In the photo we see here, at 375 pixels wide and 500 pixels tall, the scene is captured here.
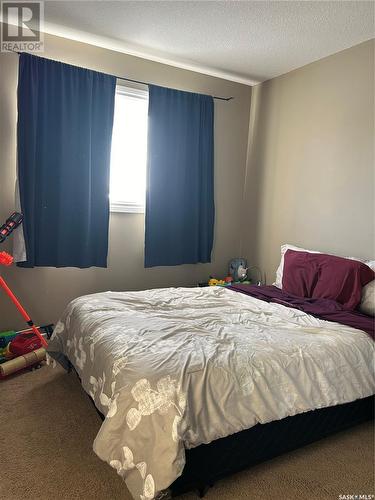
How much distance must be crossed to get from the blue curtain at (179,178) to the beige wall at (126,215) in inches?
5.9

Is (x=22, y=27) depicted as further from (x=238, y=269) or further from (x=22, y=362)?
(x=238, y=269)

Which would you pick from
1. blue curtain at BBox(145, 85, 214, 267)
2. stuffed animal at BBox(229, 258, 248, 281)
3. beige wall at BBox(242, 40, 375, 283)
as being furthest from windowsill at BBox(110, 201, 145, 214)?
beige wall at BBox(242, 40, 375, 283)

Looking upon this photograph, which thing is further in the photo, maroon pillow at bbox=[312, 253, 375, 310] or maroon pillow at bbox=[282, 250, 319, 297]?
maroon pillow at bbox=[282, 250, 319, 297]

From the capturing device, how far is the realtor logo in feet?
8.81

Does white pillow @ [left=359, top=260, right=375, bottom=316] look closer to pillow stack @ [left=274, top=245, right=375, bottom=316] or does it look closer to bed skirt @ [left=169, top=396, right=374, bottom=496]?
pillow stack @ [left=274, top=245, right=375, bottom=316]

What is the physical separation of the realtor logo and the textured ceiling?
8cm

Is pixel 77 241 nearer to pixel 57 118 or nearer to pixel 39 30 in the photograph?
pixel 57 118

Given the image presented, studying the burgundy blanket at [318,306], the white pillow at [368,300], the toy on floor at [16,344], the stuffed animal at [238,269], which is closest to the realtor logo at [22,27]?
the toy on floor at [16,344]

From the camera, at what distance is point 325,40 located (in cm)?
291

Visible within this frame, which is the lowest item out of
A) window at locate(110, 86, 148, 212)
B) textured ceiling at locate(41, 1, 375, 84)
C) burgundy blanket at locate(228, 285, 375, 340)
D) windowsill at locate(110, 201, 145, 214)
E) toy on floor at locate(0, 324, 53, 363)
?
toy on floor at locate(0, 324, 53, 363)

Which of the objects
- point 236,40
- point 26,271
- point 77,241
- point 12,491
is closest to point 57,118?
point 77,241

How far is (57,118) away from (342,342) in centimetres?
274

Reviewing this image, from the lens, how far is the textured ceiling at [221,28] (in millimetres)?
2508

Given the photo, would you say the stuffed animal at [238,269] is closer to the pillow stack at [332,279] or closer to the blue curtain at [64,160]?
the pillow stack at [332,279]
